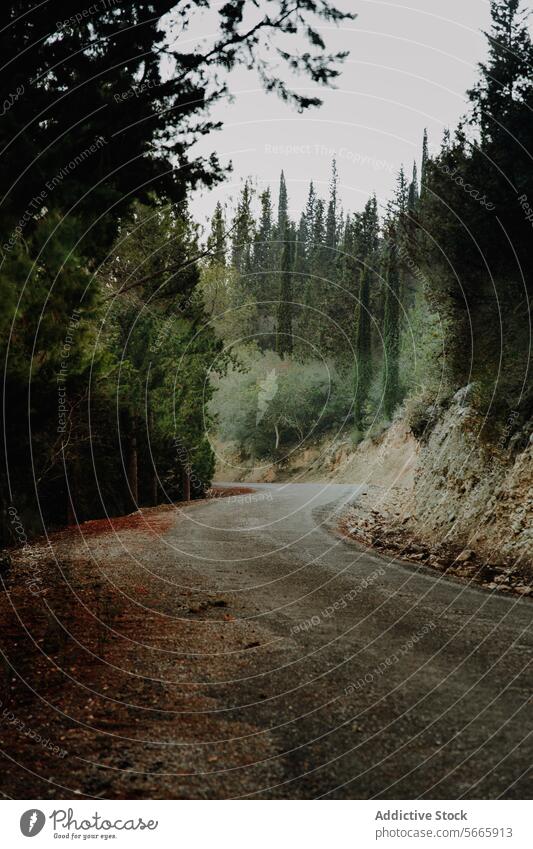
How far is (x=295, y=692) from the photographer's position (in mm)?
5348

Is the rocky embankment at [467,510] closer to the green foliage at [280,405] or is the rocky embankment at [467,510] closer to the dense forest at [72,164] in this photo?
the dense forest at [72,164]

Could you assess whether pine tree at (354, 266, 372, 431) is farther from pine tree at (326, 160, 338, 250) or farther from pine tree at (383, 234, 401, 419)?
pine tree at (326, 160, 338, 250)

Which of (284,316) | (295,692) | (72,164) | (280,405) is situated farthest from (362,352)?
(295,692)

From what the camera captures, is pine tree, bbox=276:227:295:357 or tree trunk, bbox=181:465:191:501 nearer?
tree trunk, bbox=181:465:191:501

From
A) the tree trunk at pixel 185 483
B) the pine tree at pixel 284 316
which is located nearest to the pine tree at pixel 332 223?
the pine tree at pixel 284 316

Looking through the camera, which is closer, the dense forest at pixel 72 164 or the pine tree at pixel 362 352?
the dense forest at pixel 72 164

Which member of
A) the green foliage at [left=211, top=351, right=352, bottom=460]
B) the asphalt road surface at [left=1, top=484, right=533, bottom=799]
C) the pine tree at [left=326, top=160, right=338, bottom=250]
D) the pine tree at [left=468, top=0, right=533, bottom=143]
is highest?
the pine tree at [left=326, top=160, right=338, bottom=250]

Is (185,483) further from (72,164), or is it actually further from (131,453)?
(72,164)

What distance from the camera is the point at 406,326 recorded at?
43.5 metres

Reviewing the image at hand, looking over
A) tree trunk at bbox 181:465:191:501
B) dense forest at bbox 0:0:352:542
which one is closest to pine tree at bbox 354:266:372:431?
tree trunk at bbox 181:465:191:501

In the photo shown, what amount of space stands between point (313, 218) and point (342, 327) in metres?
38.7

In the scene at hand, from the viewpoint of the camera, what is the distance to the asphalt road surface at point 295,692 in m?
3.93

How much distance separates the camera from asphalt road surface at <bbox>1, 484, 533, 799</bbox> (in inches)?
155

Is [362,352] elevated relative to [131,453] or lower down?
elevated
